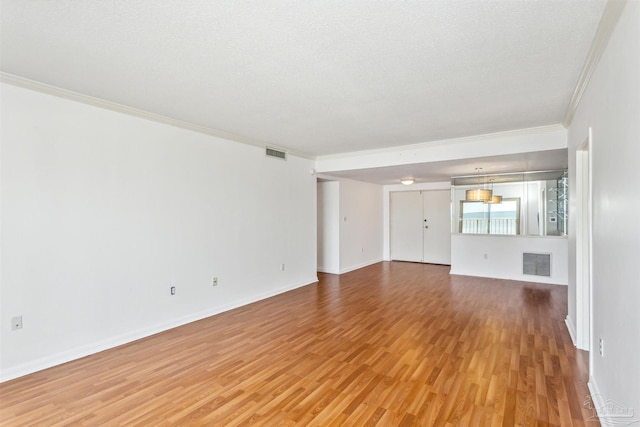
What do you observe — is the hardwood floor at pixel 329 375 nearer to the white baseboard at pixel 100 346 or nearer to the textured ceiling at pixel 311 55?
the white baseboard at pixel 100 346

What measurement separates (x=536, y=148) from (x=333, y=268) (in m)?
4.61

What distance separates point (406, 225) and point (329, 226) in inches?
116

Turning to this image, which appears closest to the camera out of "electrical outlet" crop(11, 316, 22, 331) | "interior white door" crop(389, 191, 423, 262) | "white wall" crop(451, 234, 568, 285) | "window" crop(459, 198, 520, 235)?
"electrical outlet" crop(11, 316, 22, 331)

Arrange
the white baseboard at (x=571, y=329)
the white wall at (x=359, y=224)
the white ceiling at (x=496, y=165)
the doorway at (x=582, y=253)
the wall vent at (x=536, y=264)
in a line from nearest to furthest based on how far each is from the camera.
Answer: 1. the doorway at (x=582, y=253)
2. the white baseboard at (x=571, y=329)
3. the white ceiling at (x=496, y=165)
4. the wall vent at (x=536, y=264)
5. the white wall at (x=359, y=224)

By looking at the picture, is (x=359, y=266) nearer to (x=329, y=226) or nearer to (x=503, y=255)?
(x=329, y=226)

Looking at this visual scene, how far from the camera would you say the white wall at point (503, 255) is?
6129 mm

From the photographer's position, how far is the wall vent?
624 centimetres

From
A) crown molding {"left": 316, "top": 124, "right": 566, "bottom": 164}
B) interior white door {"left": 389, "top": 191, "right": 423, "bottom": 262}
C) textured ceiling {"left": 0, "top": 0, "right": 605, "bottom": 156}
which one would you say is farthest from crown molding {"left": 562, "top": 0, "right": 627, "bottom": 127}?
interior white door {"left": 389, "top": 191, "right": 423, "bottom": 262}

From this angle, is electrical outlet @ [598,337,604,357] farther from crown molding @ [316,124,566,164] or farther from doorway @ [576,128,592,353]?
crown molding @ [316,124,566,164]

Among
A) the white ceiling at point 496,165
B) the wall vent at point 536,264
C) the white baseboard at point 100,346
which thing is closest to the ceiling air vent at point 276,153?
the white ceiling at point 496,165

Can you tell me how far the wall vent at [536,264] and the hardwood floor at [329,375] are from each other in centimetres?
214

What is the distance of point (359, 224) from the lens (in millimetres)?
8023

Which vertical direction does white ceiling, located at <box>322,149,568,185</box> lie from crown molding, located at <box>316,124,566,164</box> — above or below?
below

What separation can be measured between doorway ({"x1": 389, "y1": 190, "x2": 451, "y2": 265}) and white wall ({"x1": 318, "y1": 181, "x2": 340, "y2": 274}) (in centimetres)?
271
